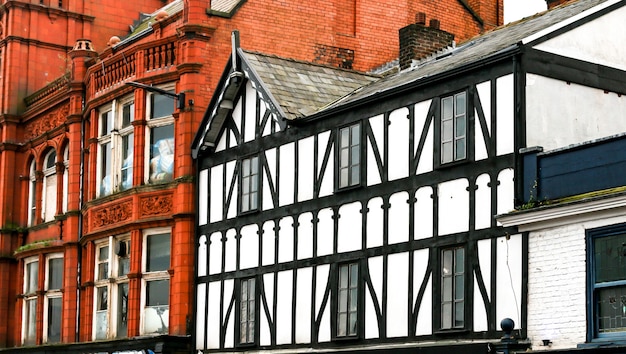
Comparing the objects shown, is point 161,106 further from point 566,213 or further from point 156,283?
point 566,213

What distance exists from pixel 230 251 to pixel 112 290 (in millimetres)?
5298

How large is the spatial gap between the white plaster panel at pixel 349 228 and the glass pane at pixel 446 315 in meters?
3.11

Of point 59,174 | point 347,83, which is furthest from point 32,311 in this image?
point 347,83

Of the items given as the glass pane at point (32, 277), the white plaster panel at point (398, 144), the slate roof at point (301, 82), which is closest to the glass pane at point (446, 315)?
the white plaster panel at point (398, 144)

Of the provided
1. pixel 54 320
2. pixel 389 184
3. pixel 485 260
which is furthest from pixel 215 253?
pixel 485 260

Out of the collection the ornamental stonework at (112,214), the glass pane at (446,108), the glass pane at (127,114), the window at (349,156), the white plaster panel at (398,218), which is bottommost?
the white plaster panel at (398,218)

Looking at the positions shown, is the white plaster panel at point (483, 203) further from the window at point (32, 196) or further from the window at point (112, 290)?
the window at point (32, 196)

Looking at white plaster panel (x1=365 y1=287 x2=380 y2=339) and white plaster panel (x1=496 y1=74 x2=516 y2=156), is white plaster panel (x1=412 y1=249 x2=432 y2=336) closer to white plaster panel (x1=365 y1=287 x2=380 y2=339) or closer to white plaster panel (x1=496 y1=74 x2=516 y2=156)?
white plaster panel (x1=365 y1=287 x2=380 y2=339)

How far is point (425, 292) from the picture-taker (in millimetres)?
24516

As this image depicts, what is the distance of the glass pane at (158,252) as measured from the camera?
3325cm

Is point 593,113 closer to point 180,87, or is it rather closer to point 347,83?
point 347,83

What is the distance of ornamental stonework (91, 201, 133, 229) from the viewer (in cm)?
3416

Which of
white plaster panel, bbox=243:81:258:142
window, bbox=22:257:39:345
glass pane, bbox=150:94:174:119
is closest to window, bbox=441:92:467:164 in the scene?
white plaster panel, bbox=243:81:258:142

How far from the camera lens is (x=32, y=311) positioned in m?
40.5
